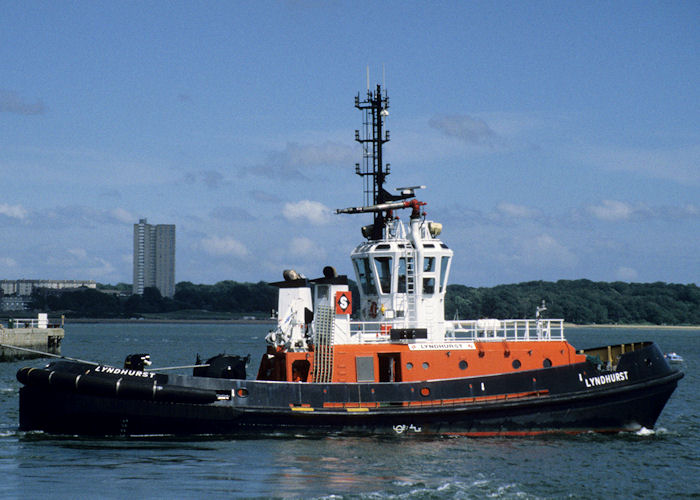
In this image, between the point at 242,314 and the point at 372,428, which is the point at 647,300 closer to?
the point at 242,314

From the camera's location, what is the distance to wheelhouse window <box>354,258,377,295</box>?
22.0 metres

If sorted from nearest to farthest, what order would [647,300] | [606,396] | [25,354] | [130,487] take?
[130,487] < [606,396] < [25,354] < [647,300]

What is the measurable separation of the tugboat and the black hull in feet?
0.09

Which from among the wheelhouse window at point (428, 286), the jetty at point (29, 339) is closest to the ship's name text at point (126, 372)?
the wheelhouse window at point (428, 286)

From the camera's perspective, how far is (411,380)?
2059cm

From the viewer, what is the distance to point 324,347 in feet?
67.5

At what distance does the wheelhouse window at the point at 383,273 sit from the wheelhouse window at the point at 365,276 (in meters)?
0.25

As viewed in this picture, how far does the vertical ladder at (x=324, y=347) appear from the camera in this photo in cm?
2042

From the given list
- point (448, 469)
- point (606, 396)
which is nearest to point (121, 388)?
point (448, 469)

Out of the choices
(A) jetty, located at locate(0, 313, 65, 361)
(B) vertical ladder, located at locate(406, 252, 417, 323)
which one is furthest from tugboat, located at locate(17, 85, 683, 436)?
(A) jetty, located at locate(0, 313, 65, 361)

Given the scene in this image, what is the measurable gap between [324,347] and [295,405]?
1.54 meters

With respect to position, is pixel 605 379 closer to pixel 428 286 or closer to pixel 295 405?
pixel 428 286

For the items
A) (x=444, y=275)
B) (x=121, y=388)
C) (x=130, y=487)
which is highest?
(x=444, y=275)

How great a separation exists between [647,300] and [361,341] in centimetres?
13430
